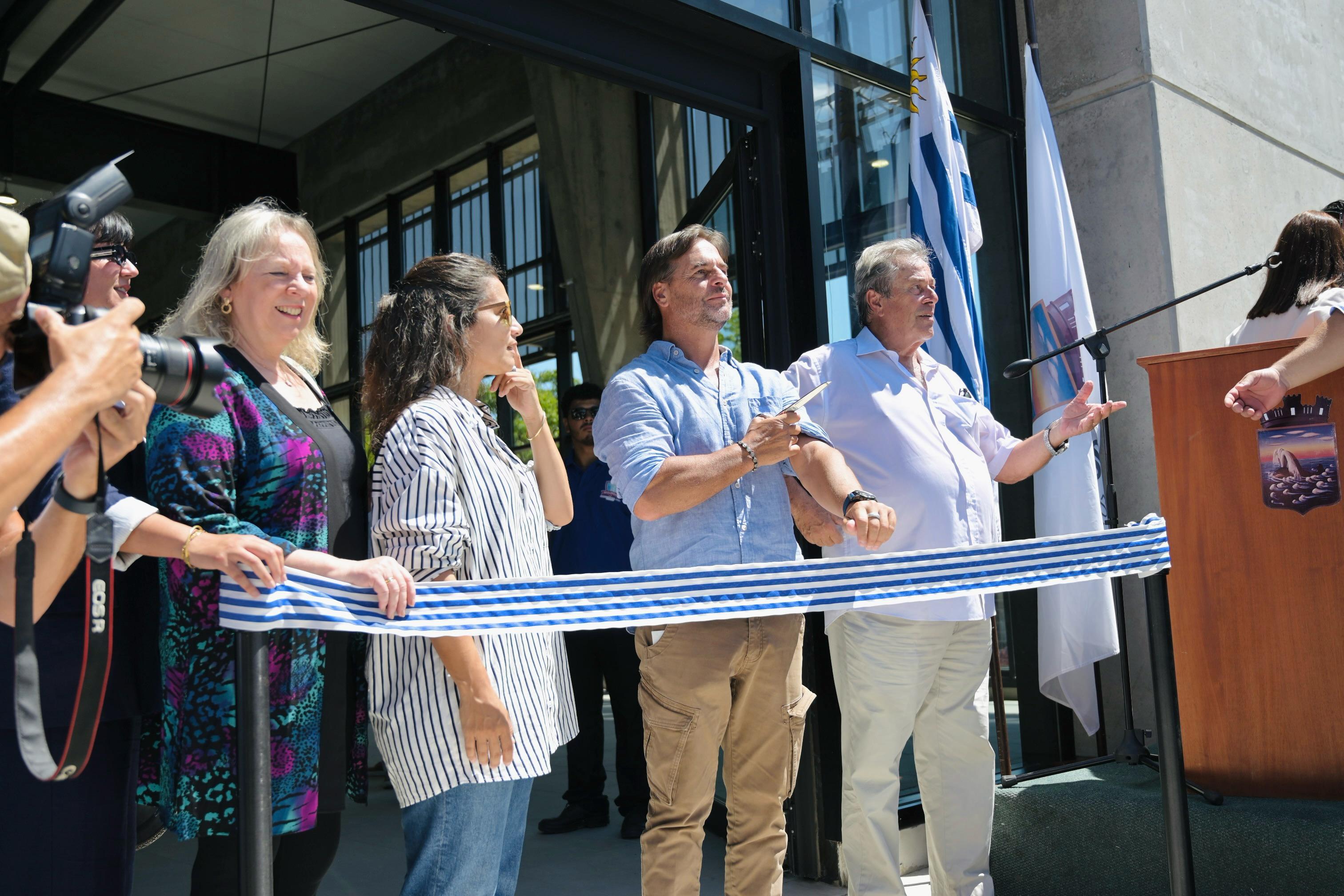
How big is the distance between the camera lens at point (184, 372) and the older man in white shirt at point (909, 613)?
5.11 ft

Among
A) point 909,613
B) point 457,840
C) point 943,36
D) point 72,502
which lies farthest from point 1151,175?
point 72,502

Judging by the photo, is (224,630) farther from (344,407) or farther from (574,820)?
(344,407)

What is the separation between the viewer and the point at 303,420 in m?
1.92

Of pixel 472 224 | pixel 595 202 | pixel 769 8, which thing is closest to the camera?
pixel 769 8

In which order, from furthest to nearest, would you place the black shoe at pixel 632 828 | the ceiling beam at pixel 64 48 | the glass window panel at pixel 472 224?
1. the glass window panel at pixel 472 224
2. the ceiling beam at pixel 64 48
3. the black shoe at pixel 632 828

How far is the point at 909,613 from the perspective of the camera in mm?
2676

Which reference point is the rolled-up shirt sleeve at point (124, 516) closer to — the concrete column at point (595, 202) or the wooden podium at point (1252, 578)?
the wooden podium at point (1252, 578)

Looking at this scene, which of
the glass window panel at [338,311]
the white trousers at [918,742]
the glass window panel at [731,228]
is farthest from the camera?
the glass window panel at [338,311]

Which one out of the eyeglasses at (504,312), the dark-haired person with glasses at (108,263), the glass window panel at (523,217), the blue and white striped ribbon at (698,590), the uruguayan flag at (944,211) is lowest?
the blue and white striped ribbon at (698,590)

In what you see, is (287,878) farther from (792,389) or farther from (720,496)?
(792,389)

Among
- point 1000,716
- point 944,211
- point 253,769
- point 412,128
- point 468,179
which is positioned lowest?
point 1000,716

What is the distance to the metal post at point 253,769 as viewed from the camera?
153 cm

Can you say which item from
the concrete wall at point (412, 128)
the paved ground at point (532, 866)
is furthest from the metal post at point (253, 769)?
the concrete wall at point (412, 128)

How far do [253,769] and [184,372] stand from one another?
610 millimetres
